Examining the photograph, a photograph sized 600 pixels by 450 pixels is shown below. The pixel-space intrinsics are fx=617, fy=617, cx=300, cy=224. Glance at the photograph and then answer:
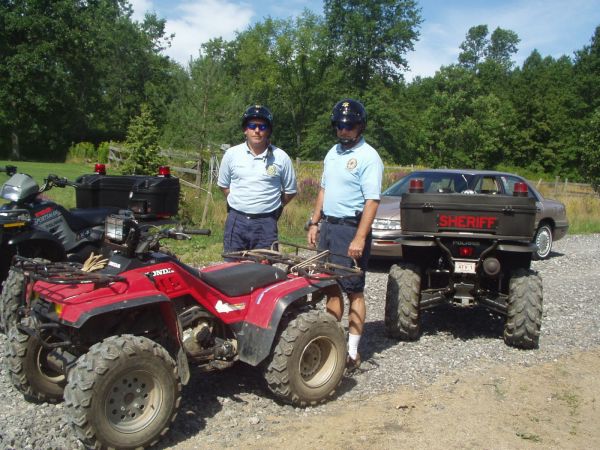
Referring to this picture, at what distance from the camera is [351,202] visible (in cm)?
519

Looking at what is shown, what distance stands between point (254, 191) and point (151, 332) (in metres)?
1.88

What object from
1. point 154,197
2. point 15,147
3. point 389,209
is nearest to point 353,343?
point 154,197

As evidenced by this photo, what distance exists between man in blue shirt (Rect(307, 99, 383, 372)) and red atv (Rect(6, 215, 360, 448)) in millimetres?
329

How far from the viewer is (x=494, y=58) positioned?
8338 centimetres

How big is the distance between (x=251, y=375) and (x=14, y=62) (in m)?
44.4

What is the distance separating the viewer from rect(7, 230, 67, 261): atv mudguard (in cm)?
566

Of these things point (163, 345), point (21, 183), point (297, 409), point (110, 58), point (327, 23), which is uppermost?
point (327, 23)

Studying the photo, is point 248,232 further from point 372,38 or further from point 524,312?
point 372,38

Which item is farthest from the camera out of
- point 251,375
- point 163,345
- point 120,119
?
point 120,119

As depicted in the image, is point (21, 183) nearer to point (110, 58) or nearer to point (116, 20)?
point (110, 58)

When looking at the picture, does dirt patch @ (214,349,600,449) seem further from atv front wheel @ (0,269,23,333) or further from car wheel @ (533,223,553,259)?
car wheel @ (533,223,553,259)

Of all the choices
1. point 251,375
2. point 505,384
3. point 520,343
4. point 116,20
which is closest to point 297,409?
point 251,375

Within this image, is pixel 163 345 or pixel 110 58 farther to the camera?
pixel 110 58

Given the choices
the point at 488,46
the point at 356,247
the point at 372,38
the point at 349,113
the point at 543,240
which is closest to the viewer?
the point at 356,247
